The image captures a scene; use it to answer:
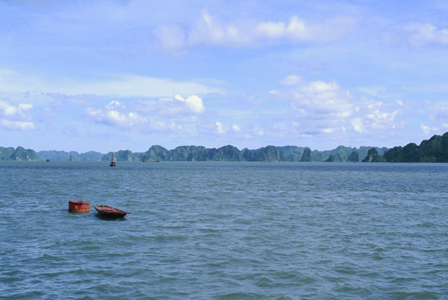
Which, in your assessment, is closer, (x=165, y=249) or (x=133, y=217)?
(x=165, y=249)

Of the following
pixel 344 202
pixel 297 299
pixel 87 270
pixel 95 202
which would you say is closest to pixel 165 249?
pixel 87 270

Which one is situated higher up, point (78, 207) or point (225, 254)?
point (78, 207)

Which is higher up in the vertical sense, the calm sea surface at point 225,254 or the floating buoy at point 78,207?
the floating buoy at point 78,207

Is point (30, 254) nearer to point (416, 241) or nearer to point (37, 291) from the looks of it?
point (37, 291)

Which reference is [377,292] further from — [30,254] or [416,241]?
[30,254]

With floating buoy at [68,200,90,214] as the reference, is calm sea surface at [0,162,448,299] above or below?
below

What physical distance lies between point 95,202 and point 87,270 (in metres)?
33.2

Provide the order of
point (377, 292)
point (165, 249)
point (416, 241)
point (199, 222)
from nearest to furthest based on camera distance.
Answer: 1. point (377, 292)
2. point (165, 249)
3. point (416, 241)
4. point (199, 222)

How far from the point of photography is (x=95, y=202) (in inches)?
2062

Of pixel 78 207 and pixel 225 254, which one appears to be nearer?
pixel 225 254

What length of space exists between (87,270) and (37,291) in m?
3.51

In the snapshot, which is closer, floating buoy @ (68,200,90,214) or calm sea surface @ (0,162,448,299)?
calm sea surface @ (0,162,448,299)

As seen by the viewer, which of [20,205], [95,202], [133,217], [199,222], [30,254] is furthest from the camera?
[95,202]

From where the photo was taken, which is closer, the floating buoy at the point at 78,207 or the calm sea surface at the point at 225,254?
the calm sea surface at the point at 225,254
